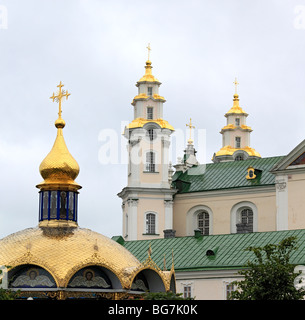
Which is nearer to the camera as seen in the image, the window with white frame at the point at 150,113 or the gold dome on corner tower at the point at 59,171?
the gold dome on corner tower at the point at 59,171

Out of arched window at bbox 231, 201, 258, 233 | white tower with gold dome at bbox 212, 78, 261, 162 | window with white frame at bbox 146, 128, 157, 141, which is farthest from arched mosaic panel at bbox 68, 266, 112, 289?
white tower with gold dome at bbox 212, 78, 261, 162

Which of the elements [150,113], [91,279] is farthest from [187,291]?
[150,113]

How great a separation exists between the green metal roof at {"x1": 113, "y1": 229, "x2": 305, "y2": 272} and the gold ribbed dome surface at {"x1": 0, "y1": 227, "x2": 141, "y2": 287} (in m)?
23.5

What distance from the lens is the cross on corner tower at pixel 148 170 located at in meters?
86.4

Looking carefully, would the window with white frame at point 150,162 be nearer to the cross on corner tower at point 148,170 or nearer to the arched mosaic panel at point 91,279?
the cross on corner tower at point 148,170

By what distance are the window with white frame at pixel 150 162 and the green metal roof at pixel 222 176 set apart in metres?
2.95

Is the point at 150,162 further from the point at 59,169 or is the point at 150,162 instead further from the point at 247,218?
the point at 59,169

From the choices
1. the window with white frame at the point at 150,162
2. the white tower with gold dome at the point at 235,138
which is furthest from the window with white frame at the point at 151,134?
the white tower with gold dome at the point at 235,138

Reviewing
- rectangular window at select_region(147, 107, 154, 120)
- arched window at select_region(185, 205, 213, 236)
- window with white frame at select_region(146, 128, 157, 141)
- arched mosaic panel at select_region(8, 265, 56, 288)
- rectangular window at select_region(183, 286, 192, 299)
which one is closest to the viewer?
arched mosaic panel at select_region(8, 265, 56, 288)

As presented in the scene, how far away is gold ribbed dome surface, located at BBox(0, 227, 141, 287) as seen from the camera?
32500 mm

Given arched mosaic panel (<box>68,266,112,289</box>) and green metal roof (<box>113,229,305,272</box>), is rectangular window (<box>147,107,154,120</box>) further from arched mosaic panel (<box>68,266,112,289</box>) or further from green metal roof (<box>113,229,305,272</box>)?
arched mosaic panel (<box>68,266,112,289</box>)

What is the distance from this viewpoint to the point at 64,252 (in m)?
32.8
